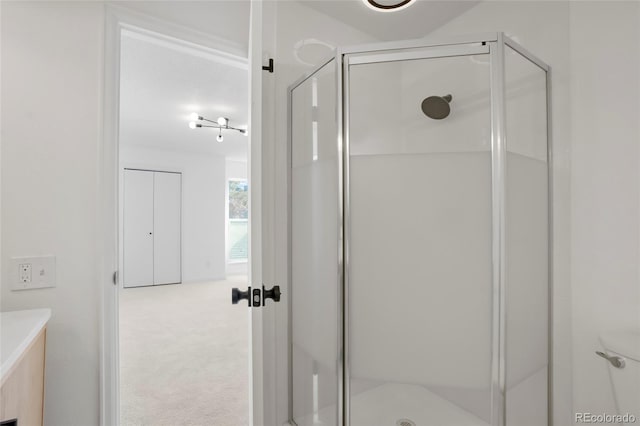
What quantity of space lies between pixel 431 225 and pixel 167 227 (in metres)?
5.39

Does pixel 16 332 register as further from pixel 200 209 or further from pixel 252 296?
pixel 200 209

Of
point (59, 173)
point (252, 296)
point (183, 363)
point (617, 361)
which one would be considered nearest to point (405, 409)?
point (617, 361)

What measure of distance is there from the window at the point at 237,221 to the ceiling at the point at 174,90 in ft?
6.15

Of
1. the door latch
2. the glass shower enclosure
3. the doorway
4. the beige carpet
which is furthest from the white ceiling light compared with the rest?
the beige carpet

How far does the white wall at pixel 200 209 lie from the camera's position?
5812 millimetres

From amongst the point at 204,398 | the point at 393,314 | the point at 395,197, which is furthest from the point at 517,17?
the point at 204,398

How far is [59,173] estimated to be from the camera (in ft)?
4.26

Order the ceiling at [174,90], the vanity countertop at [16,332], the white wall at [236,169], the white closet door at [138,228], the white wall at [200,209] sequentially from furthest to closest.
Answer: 1. the white wall at [236,169]
2. the white wall at [200,209]
3. the white closet door at [138,228]
4. the ceiling at [174,90]
5. the vanity countertop at [16,332]

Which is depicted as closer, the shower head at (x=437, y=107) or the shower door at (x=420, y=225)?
the shower door at (x=420, y=225)

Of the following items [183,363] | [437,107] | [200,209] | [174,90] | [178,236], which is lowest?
[183,363]

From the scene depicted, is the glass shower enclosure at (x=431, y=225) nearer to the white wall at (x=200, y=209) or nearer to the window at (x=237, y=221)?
the white wall at (x=200, y=209)

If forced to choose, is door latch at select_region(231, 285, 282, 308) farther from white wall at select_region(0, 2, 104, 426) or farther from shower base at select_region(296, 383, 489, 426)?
shower base at select_region(296, 383, 489, 426)

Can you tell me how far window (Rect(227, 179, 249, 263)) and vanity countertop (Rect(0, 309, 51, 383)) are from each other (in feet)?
18.1

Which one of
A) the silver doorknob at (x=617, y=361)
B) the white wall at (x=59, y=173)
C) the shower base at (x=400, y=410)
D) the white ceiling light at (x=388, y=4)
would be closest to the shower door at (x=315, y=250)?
the shower base at (x=400, y=410)
